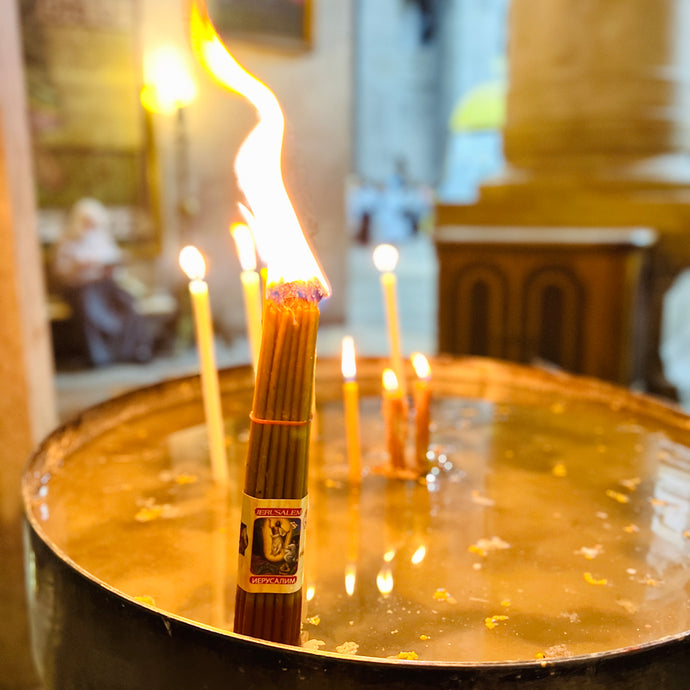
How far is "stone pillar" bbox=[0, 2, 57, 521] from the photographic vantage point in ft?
6.11

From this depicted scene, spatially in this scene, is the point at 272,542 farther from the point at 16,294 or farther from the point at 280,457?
the point at 16,294

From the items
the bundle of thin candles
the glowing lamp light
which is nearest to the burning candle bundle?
the bundle of thin candles

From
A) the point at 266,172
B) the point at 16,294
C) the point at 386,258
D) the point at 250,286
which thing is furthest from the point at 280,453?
the point at 16,294

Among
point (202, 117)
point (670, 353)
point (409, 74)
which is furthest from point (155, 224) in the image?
point (409, 74)

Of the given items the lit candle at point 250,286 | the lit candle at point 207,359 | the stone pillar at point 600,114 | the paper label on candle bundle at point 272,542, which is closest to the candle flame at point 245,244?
the lit candle at point 250,286

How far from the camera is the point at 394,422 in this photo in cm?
121

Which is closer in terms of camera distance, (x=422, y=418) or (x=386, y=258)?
(x=422, y=418)

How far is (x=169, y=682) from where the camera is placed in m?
0.70

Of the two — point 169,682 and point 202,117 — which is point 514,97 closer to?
point 202,117

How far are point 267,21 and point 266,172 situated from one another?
7.25 metres

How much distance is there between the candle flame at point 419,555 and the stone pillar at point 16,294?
1395 millimetres

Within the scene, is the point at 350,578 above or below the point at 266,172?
below

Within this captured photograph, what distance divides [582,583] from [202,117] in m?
6.99

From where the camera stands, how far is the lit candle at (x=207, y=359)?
46.8 inches
